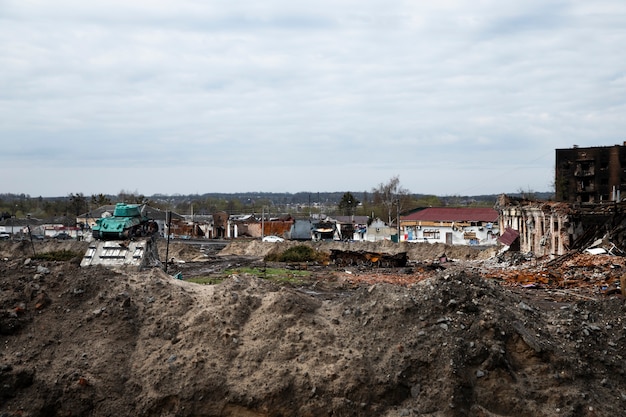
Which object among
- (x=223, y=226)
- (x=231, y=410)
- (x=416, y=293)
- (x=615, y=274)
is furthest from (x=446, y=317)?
(x=223, y=226)

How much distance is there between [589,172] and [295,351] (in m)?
59.2

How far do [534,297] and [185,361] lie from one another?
1290cm

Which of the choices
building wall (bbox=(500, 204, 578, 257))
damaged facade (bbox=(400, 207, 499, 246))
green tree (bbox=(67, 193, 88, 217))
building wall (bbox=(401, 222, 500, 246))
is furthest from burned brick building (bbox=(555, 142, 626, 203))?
green tree (bbox=(67, 193, 88, 217))

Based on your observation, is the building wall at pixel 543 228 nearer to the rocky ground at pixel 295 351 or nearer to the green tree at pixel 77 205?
the rocky ground at pixel 295 351

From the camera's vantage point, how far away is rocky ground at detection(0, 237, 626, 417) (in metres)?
10.9

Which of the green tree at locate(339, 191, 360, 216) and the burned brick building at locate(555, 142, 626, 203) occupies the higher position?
the burned brick building at locate(555, 142, 626, 203)

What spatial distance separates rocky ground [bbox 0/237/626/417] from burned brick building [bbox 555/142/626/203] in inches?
→ 2093

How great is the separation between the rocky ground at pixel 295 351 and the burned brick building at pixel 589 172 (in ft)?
174

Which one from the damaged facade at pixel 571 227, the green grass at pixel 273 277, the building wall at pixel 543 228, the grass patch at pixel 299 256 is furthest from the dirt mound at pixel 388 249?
the green grass at pixel 273 277

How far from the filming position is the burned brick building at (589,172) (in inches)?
2456

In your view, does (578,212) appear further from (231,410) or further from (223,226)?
(223,226)

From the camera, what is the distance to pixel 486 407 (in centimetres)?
1071

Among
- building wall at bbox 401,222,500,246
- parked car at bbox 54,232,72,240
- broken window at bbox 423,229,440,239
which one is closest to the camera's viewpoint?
building wall at bbox 401,222,500,246

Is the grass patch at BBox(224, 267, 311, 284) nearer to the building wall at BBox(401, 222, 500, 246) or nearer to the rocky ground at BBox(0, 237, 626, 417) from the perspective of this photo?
the rocky ground at BBox(0, 237, 626, 417)
